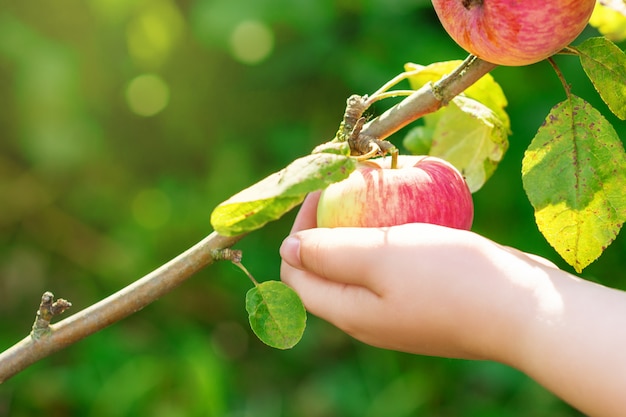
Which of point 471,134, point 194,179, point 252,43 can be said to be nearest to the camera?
point 471,134

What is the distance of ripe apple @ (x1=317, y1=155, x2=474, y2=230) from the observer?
617 millimetres

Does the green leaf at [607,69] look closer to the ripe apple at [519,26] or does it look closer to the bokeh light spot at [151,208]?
the ripe apple at [519,26]

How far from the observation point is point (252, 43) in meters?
1.59

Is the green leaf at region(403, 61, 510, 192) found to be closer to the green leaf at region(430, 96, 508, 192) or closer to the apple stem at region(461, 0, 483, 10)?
the green leaf at region(430, 96, 508, 192)

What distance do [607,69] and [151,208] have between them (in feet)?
4.04

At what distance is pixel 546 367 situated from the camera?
562 millimetres

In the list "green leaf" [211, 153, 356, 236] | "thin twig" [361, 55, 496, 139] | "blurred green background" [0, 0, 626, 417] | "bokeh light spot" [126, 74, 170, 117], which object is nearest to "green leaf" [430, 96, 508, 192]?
"thin twig" [361, 55, 496, 139]

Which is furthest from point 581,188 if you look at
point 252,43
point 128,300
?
point 252,43

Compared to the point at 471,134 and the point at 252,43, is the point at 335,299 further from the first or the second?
the point at 252,43

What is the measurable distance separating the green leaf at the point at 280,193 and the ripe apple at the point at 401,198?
0.14 m

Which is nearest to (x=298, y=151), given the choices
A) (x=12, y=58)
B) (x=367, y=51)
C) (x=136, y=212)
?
(x=367, y=51)

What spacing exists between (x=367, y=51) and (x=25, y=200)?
82cm

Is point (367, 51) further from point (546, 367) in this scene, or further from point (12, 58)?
point (546, 367)

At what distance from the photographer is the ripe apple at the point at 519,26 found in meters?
0.50
